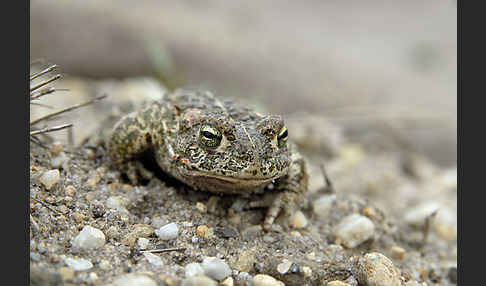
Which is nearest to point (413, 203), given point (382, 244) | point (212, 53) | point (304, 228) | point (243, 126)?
point (382, 244)

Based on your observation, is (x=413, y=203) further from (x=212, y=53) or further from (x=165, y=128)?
(x=212, y=53)

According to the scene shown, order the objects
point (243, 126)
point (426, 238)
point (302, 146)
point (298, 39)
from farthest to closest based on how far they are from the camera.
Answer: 1. point (298, 39)
2. point (302, 146)
3. point (426, 238)
4. point (243, 126)

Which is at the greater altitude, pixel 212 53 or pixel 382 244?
pixel 212 53

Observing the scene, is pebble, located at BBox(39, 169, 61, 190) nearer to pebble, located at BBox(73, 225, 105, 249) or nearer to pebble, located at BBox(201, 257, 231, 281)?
pebble, located at BBox(73, 225, 105, 249)

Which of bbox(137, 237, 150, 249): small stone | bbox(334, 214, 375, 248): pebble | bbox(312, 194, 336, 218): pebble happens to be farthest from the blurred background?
bbox(137, 237, 150, 249): small stone

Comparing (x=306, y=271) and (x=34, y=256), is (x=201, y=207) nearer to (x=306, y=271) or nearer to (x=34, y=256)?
(x=306, y=271)

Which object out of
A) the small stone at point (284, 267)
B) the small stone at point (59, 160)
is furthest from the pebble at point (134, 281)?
the small stone at point (59, 160)

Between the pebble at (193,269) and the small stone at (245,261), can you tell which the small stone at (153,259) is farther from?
the small stone at (245,261)
